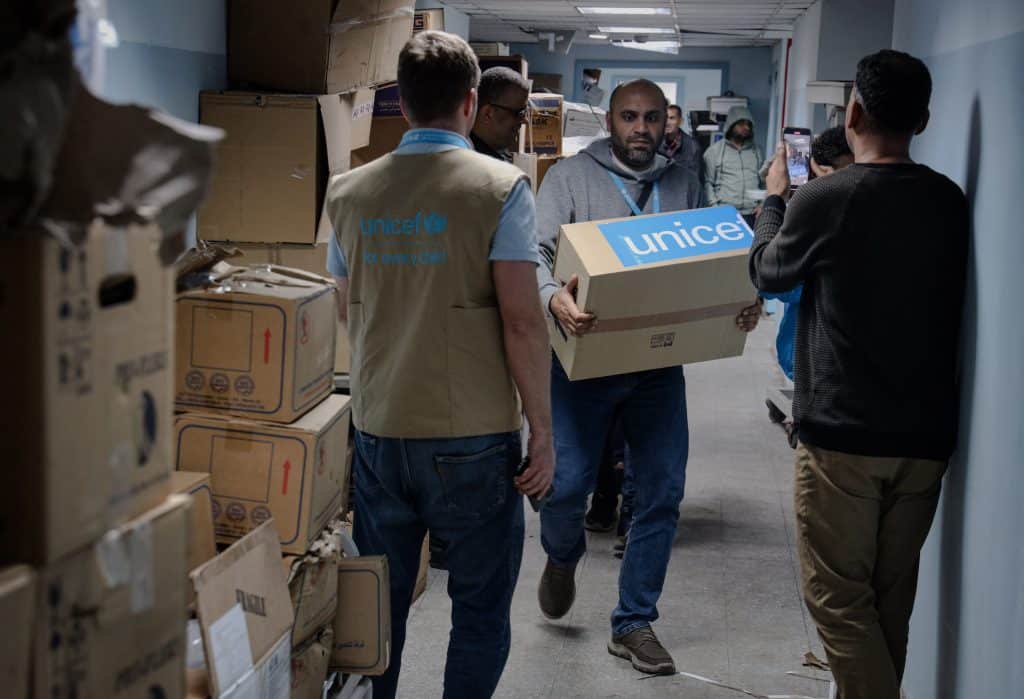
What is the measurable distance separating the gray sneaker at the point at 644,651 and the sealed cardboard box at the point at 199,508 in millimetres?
1394

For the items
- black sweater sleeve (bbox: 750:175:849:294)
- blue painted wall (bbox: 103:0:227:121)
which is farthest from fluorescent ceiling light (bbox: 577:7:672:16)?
A: black sweater sleeve (bbox: 750:175:849:294)

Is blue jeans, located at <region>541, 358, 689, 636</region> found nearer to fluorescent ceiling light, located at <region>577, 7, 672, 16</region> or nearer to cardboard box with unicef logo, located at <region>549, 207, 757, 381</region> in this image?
cardboard box with unicef logo, located at <region>549, 207, 757, 381</region>

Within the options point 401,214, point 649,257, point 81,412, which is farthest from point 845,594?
point 81,412

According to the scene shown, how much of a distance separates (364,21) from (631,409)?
1466 mm

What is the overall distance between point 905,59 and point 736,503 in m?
2.79

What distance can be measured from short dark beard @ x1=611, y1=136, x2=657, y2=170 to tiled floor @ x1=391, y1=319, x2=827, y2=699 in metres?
1.36

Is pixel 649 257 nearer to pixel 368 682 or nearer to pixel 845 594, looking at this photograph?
pixel 845 594

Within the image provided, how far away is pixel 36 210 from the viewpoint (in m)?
1.05

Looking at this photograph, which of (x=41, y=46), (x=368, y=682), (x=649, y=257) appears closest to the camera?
(x=41, y=46)

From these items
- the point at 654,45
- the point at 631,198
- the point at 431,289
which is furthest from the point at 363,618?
the point at 654,45

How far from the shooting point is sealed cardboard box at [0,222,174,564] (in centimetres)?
104

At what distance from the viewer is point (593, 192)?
10.5ft

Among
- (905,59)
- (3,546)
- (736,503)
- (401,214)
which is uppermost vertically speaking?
(905,59)

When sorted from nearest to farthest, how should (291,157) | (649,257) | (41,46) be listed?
(41,46)
(649,257)
(291,157)
